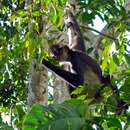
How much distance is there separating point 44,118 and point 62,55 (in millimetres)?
2059

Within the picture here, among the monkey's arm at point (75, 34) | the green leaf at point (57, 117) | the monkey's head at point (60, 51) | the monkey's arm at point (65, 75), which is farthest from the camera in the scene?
the monkey's arm at point (75, 34)

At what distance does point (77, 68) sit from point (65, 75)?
41 centimetres

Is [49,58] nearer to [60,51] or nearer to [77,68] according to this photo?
[60,51]

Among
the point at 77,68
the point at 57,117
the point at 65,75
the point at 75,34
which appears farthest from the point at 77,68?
the point at 57,117

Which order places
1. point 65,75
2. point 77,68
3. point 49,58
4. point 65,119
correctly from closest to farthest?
1. point 65,119
2. point 49,58
3. point 65,75
4. point 77,68

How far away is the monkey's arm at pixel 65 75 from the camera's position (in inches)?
119

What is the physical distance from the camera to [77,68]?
11.8 feet

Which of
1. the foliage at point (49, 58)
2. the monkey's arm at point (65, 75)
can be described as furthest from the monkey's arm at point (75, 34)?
the monkey's arm at point (65, 75)

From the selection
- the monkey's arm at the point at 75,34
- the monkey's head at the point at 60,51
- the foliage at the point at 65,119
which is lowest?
the foliage at the point at 65,119

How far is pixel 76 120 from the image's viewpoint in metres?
1.38

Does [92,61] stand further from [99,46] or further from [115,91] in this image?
[115,91]

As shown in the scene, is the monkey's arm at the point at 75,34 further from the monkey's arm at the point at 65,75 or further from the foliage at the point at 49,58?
the monkey's arm at the point at 65,75

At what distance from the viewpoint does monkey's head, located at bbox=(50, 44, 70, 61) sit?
3.24 m

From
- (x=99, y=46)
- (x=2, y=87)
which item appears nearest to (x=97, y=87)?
(x=99, y=46)
